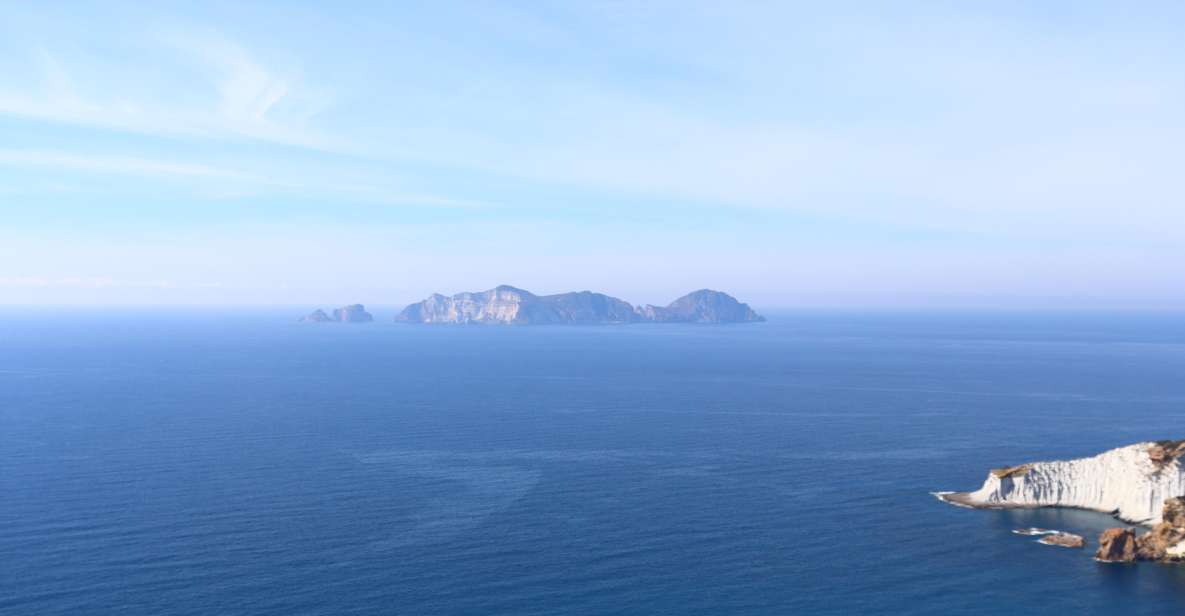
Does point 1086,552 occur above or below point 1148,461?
below

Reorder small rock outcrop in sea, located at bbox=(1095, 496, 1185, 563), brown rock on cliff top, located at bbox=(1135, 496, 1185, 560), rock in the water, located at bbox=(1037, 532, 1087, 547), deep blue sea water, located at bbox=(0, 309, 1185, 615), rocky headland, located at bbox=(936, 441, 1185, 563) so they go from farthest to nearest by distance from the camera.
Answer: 1. rock in the water, located at bbox=(1037, 532, 1087, 547)
2. rocky headland, located at bbox=(936, 441, 1185, 563)
3. brown rock on cliff top, located at bbox=(1135, 496, 1185, 560)
4. small rock outcrop in sea, located at bbox=(1095, 496, 1185, 563)
5. deep blue sea water, located at bbox=(0, 309, 1185, 615)

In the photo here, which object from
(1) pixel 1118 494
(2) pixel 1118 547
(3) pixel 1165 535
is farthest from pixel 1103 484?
(2) pixel 1118 547

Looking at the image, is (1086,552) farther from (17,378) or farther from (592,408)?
(17,378)

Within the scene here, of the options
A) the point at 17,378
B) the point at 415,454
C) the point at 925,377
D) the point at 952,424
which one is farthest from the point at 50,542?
the point at 925,377

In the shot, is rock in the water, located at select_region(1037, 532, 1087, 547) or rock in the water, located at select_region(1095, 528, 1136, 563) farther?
rock in the water, located at select_region(1037, 532, 1087, 547)

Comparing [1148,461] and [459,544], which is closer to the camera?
[459,544]

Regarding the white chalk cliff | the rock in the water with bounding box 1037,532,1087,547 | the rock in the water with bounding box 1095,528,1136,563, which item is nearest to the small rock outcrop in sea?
the rock in the water with bounding box 1095,528,1136,563

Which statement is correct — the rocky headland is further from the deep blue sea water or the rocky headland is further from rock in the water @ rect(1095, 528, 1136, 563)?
the deep blue sea water
